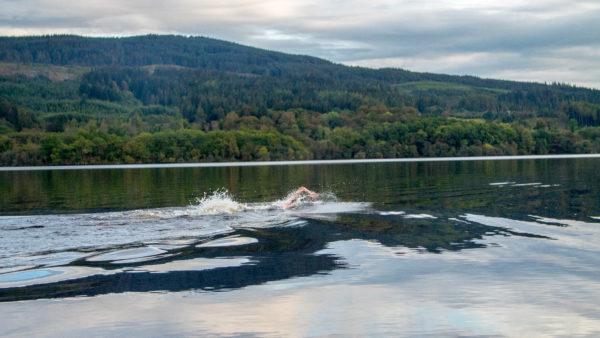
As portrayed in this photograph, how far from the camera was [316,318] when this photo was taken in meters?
12.4

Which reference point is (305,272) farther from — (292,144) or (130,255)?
(292,144)

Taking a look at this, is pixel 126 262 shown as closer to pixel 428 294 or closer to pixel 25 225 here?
pixel 428 294

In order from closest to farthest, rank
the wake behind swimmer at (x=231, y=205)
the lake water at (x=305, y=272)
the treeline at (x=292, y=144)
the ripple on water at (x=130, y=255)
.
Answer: the lake water at (x=305, y=272) → the ripple on water at (x=130, y=255) → the wake behind swimmer at (x=231, y=205) → the treeline at (x=292, y=144)

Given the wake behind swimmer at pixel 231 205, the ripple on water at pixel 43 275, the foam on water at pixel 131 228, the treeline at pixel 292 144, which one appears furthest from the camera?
the treeline at pixel 292 144

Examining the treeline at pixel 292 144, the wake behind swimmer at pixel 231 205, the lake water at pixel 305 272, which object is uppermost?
the treeline at pixel 292 144

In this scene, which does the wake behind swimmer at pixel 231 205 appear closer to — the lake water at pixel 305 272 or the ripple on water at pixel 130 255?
the lake water at pixel 305 272

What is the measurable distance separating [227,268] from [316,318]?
5.11m

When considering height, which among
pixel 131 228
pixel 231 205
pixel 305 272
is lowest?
pixel 305 272

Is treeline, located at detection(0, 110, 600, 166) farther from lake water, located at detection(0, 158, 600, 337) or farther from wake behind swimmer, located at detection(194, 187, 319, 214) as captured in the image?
lake water, located at detection(0, 158, 600, 337)

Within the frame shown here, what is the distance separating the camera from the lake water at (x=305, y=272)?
12.1m

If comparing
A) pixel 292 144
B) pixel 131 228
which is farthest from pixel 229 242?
pixel 292 144

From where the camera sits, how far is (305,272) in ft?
53.5

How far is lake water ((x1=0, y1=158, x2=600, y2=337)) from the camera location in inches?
476

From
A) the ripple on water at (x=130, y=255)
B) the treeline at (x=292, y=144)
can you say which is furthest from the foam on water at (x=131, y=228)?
the treeline at (x=292, y=144)
